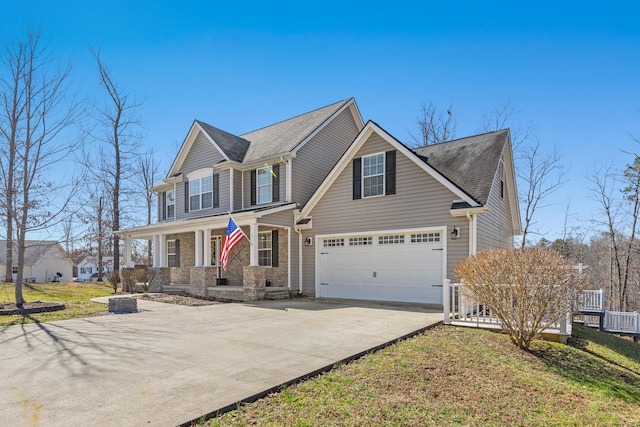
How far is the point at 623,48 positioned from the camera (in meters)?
12.9

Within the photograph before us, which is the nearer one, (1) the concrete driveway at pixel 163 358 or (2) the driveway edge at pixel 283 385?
(2) the driveway edge at pixel 283 385

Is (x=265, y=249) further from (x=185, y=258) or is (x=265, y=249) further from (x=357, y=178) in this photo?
(x=185, y=258)

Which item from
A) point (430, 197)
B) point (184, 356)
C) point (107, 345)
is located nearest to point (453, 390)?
point (184, 356)

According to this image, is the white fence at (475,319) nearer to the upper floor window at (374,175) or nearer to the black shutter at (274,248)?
the upper floor window at (374,175)

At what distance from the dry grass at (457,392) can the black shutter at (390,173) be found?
6.55 meters

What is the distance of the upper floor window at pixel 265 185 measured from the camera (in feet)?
50.7

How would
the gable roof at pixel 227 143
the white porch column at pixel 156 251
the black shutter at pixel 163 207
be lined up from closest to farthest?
the gable roof at pixel 227 143 < the white porch column at pixel 156 251 < the black shutter at pixel 163 207

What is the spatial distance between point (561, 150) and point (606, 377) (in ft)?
59.8

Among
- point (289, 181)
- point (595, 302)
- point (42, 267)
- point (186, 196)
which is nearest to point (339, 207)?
point (289, 181)

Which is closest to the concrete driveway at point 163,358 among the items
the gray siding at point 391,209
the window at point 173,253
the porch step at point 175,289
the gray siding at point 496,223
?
the gray siding at point 391,209

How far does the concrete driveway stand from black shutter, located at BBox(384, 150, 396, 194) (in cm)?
440

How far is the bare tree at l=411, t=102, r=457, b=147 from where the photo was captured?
26.3 meters

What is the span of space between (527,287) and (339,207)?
25.8 ft

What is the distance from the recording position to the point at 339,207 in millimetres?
13625
